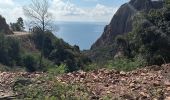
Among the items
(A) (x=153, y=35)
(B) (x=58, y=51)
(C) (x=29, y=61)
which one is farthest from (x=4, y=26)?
(A) (x=153, y=35)

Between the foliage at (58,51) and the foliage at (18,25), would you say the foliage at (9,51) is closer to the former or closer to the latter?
the foliage at (58,51)

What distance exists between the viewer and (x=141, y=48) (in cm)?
1487

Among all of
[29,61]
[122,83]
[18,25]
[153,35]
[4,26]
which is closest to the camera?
[122,83]

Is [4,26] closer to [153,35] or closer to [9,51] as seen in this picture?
[9,51]

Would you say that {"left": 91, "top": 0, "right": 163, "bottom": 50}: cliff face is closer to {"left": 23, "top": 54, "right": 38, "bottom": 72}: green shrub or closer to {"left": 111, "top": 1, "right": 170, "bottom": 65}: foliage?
{"left": 23, "top": 54, "right": 38, "bottom": 72}: green shrub

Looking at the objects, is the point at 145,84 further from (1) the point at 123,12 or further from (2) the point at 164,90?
(1) the point at 123,12

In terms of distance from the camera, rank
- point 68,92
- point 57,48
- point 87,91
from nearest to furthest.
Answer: point 68,92 < point 87,91 < point 57,48

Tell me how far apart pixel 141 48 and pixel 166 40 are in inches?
35.6

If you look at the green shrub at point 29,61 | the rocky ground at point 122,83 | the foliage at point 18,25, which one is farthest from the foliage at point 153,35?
the foliage at point 18,25

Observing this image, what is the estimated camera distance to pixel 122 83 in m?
7.40

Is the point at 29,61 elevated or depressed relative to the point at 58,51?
depressed

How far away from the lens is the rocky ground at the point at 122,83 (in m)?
6.63

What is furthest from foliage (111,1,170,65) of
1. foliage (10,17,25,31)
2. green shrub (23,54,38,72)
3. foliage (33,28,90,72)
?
foliage (10,17,25,31)

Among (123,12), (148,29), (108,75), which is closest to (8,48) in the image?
(148,29)
